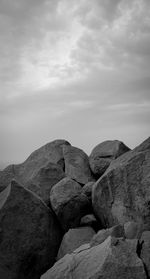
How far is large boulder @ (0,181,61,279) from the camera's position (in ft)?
38.8

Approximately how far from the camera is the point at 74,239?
11.9 m

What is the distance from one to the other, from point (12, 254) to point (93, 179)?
217 inches

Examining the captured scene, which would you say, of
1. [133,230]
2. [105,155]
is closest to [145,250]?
[133,230]

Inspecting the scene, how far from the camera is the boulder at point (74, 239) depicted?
11.7 metres

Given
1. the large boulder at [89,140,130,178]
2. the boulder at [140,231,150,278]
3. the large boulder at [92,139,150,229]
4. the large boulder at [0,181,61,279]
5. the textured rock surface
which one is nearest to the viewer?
the boulder at [140,231,150,278]

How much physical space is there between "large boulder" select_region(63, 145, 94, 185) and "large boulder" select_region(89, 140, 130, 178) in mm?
342

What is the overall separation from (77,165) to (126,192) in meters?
5.05

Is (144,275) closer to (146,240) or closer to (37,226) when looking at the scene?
(146,240)

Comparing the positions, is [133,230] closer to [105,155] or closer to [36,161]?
[105,155]

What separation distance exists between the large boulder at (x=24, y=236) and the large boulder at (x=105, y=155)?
12.6 ft

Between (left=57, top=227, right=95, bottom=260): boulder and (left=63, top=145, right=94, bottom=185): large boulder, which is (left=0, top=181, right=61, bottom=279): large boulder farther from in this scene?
(left=63, top=145, right=94, bottom=185): large boulder

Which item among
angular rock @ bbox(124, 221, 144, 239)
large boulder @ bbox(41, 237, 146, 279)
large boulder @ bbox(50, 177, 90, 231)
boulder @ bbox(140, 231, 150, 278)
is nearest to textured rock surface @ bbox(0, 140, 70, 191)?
large boulder @ bbox(50, 177, 90, 231)

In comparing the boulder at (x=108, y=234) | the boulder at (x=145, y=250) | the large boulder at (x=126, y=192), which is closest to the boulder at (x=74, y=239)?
the large boulder at (x=126, y=192)

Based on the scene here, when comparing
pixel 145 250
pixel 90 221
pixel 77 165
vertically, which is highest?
pixel 77 165
